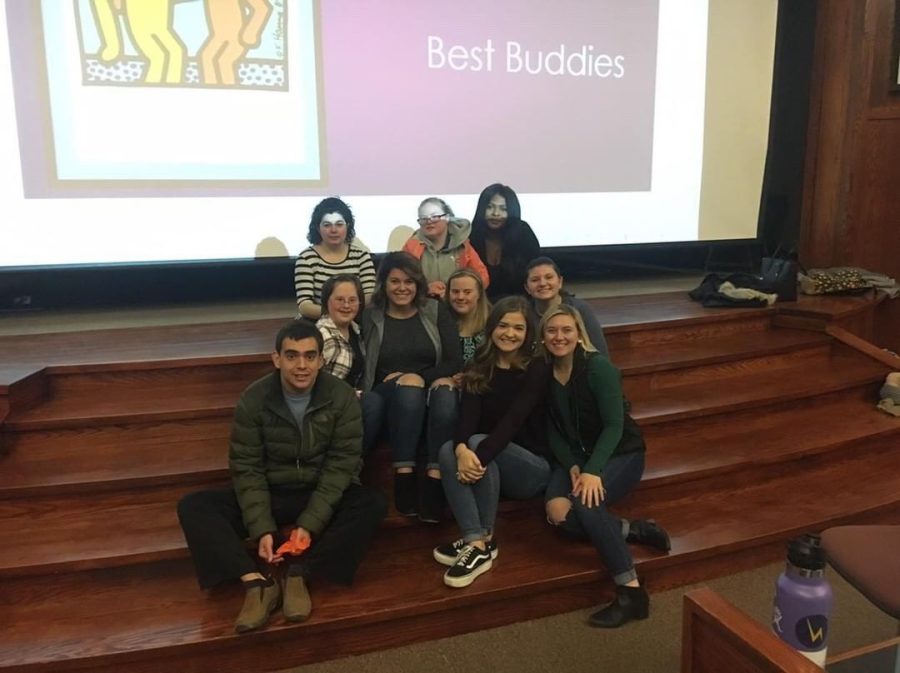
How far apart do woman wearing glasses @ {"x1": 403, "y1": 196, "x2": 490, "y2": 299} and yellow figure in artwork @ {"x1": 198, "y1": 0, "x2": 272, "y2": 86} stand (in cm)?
120

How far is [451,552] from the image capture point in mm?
2223

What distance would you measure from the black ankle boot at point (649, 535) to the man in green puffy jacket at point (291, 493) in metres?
0.83

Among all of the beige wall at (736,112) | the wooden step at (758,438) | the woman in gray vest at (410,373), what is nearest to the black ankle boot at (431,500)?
the woman in gray vest at (410,373)

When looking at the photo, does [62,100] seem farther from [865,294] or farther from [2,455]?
[865,294]

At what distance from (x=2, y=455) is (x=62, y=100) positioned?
5.25 feet

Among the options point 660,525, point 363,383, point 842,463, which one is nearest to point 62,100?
point 363,383

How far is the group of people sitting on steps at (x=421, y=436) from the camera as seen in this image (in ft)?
6.78

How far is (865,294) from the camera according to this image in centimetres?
415

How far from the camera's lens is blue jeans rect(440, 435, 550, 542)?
2.22 metres

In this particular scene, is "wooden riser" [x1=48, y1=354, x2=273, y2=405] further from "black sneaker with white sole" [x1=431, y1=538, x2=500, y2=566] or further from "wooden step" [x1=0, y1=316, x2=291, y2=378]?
"black sneaker with white sole" [x1=431, y1=538, x2=500, y2=566]

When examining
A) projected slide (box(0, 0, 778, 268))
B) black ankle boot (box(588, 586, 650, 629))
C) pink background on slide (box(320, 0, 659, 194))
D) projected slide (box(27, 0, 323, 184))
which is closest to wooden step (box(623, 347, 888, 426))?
black ankle boot (box(588, 586, 650, 629))

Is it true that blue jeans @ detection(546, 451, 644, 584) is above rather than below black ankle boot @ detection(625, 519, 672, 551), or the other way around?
above

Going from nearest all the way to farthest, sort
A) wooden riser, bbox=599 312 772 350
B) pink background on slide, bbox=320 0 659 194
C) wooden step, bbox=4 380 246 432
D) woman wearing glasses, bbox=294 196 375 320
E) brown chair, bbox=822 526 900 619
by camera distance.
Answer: brown chair, bbox=822 526 900 619
wooden step, bbox=4 380 246 432
woman wearing glasses, bbox=294 196 375 320
wooden riser, bbox=599 312 772 350
pink background on slide, bbox=320 0 659 194

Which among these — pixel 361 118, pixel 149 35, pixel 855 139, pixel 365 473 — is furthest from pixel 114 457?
pixel 855 139
